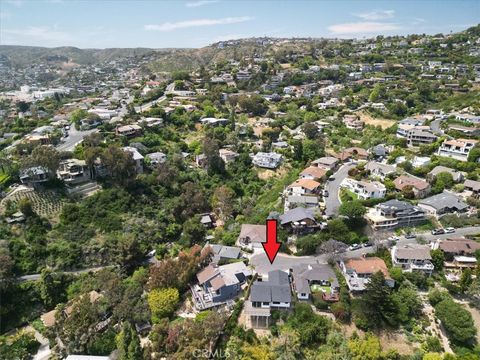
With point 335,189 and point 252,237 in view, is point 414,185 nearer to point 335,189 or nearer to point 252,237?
point 335,189

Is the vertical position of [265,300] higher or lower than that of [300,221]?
lower

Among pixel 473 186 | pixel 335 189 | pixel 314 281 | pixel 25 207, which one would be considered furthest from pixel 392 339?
pixel 25 207

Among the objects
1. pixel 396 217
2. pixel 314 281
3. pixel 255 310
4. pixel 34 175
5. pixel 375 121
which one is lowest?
pixel 255 310

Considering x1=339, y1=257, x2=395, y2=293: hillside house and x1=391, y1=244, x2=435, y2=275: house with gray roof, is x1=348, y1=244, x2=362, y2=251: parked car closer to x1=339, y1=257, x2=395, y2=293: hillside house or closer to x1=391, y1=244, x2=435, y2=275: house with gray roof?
x1=339, y1=257, x2=395, y2=293: hillside house

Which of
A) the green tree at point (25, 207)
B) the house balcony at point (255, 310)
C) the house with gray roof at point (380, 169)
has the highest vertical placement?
the house with gray roof at point (380, 169)

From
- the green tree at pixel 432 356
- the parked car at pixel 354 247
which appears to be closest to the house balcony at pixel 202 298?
the parked car at pixel 354 247

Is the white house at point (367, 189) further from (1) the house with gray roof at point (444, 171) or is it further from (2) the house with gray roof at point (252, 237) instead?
(2) the house with gray roof at point (252, 237)

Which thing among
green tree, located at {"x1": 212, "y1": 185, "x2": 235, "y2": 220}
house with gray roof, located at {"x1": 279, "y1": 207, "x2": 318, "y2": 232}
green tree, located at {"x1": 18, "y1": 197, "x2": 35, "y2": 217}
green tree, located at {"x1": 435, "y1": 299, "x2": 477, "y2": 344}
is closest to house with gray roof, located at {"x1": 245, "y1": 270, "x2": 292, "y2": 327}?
house with gray roof, located at {"x1": 279, "y1": 207, "x2": 318, "y2": 232}
